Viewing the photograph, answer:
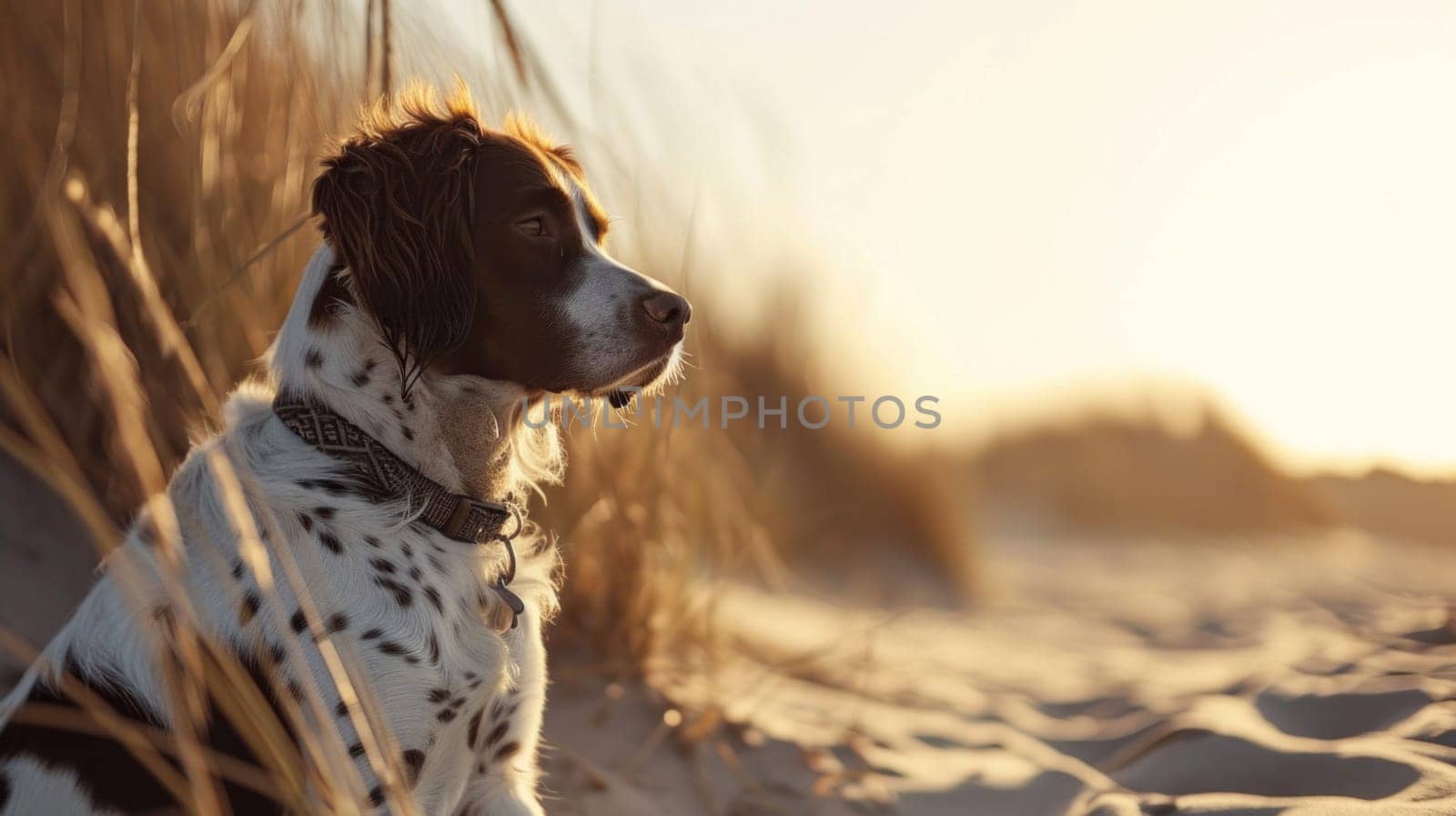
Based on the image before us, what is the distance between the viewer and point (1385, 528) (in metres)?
10.6

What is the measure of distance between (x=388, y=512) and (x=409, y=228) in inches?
23.8

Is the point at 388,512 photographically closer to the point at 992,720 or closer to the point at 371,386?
the point at 371,386

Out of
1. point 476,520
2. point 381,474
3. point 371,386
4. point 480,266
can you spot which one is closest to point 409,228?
point 480,266

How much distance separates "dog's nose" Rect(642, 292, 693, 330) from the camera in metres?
2.52

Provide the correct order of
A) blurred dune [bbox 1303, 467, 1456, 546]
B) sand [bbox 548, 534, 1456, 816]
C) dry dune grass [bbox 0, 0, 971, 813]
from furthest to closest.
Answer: blurred dune [bbox 1303, 467, 1456, 546], dry dune grass [bbox 0, 0, 971, 813], sand [bbox 548, 534, 1456, 816]

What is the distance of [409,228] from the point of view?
7.57 feet

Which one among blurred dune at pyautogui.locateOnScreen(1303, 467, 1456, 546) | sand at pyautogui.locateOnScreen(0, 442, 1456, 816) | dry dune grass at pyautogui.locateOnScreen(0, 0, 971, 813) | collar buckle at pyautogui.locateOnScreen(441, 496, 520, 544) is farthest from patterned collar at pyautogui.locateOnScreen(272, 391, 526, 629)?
blurred dune at pyautogui.locateOnScreen(1303, 467, 1456, 546)

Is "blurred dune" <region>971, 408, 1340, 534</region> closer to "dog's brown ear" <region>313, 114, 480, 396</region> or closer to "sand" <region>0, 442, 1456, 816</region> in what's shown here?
"sand" <region>0, 442, 1456, 816</region>

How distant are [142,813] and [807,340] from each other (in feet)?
11.7

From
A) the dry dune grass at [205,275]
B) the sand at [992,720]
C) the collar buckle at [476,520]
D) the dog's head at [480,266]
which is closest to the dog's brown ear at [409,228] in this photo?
the dog's head at [480,266]

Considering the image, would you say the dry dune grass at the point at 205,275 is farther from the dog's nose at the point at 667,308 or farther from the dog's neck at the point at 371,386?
the dog's nose at the point at 667,308

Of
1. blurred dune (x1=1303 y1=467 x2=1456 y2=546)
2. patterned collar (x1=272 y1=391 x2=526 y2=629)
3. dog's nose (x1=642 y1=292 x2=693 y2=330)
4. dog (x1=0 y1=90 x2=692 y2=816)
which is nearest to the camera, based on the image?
dog (x1=0 y1=90 x2=692 y2=816)

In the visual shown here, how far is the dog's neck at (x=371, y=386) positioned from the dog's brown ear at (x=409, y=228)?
4cm

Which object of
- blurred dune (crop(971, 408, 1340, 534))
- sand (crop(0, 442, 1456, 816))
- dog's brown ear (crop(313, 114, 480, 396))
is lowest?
sand (crop(0, 442, 1456, 816))
